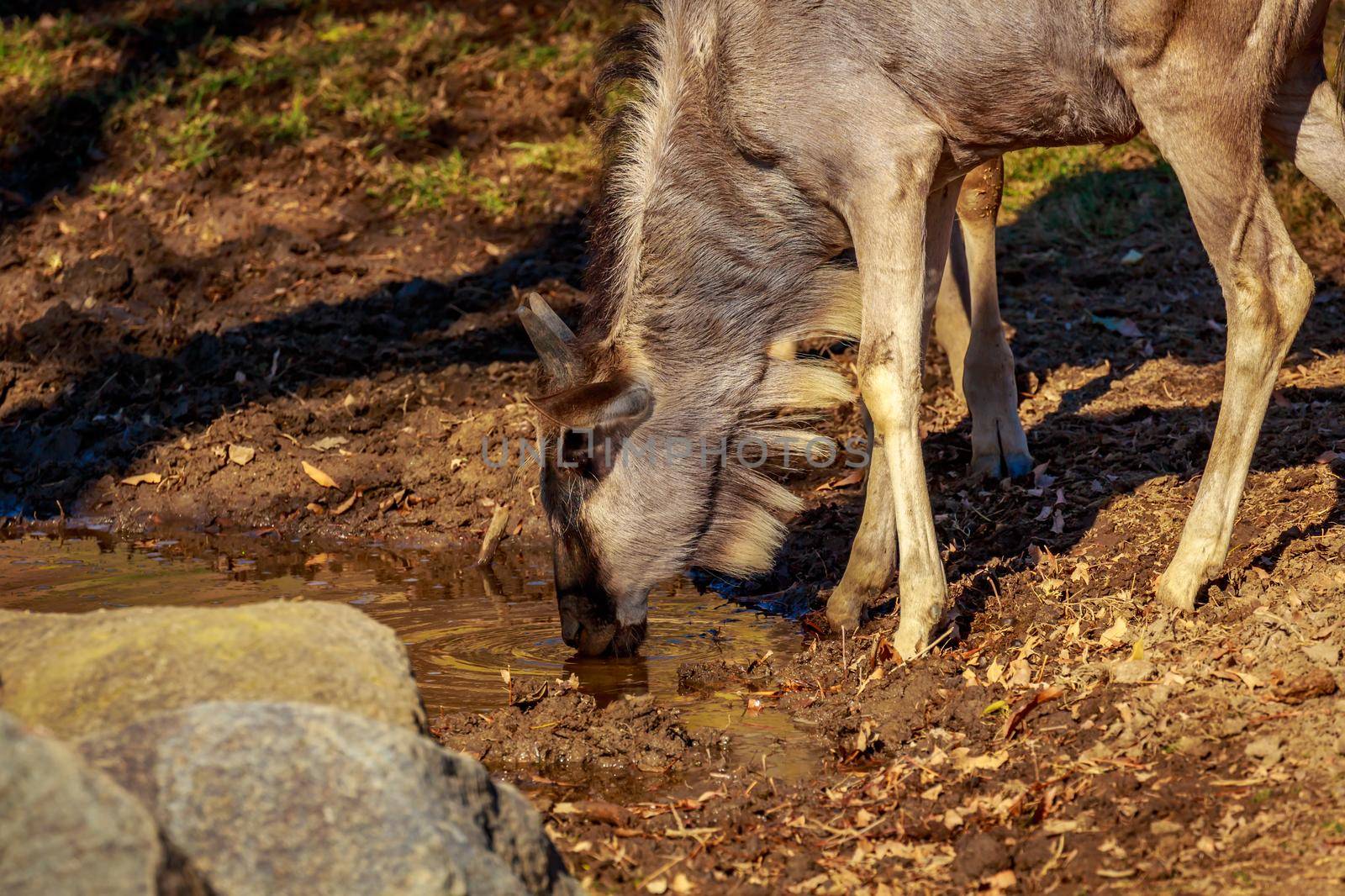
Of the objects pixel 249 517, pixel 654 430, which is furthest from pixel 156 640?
pixel 249 517

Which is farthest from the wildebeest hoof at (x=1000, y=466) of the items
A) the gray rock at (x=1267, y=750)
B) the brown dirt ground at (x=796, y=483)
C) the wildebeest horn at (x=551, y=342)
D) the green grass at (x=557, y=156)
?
the green grass at (x=557, y=156)

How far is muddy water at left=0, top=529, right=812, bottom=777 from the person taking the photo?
5.05m

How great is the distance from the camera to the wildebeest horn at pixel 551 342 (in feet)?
17.4

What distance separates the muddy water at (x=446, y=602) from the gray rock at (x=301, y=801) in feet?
5.84

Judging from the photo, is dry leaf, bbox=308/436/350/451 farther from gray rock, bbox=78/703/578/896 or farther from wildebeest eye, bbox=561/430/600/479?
gray rock, bbox=78/703/578/896

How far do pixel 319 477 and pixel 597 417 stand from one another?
2.99m

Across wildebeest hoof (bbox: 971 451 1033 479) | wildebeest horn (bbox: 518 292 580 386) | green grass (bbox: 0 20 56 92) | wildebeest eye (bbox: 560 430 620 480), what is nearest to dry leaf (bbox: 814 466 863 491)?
wildebeest hoof (bbox: 971 451 1033 479)

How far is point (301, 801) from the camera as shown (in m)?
2.60

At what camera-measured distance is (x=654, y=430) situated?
533 centimetres

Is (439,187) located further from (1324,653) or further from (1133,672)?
(1324,653)

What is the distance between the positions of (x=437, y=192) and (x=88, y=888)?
8794 mm

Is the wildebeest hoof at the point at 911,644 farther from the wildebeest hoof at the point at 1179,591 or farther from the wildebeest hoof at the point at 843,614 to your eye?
the wildebeest hoof at the point at 1179,591

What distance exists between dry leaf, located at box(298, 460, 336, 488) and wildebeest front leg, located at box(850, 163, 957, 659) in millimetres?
3736

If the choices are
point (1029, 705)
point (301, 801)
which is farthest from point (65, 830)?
point (1029, 705)
